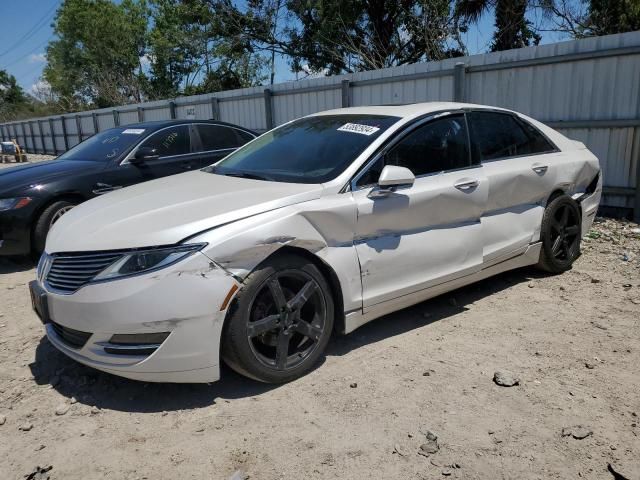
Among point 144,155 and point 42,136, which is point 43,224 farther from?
point 42,136

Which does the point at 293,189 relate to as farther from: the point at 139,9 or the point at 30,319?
the point at 139,9

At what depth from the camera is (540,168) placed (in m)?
4.56

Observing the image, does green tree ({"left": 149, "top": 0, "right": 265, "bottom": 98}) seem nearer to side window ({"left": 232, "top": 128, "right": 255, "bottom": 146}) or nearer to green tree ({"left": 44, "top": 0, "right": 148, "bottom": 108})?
green tree ({"left": 44, "top": 0, "right": 148, "bottom": 108})

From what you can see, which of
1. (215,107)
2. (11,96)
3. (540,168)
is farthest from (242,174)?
(11,96)

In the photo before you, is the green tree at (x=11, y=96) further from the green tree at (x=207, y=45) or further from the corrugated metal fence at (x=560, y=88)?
the corrugated metal fence at (x=560, y=88)

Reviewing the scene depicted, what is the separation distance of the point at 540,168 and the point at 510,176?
493mm

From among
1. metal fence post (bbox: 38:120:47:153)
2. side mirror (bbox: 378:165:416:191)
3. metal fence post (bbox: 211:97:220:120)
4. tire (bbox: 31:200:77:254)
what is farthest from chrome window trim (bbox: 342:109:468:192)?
metal fence post (bbox: 38:120:47:153)

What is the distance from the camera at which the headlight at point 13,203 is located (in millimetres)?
5570

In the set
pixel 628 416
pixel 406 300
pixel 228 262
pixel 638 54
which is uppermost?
pixel 638 54

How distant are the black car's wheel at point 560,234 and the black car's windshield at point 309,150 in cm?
190

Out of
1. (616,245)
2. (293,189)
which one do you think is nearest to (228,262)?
(293,189)

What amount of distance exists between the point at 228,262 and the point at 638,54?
20.5ft

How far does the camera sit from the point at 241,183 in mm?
3537

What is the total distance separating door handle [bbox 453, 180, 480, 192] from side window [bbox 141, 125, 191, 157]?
4.26 meters
